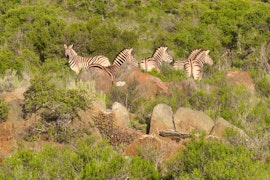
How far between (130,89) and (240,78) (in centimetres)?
338

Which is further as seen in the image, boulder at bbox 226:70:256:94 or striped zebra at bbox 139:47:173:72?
striped zebra at bbox 139:47:173:72

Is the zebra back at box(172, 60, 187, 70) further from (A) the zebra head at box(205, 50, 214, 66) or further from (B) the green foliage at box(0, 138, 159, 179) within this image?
(B) the green foliage at box(0, 138, 159, 179)

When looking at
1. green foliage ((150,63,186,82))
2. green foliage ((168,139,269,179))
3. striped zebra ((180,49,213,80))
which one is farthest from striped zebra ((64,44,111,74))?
green foliage ((168,139,269,179))

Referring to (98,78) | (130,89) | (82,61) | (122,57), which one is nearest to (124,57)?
(122,57)

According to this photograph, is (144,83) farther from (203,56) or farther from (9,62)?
(203,56)

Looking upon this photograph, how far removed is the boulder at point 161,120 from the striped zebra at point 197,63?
6136 mm

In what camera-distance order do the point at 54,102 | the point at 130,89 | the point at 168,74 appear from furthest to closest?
the point at 168,74 < the point at 130,89 < the point at 54,102

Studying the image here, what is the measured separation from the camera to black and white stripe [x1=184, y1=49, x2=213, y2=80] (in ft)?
56.3

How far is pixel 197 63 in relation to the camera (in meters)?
17.7

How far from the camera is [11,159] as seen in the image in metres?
6.79

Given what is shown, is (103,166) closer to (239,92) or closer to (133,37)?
(239,92)

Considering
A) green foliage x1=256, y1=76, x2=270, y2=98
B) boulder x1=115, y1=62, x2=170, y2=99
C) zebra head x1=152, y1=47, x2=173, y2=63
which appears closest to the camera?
boulder x1=115, y1=62, x2=170, y2=99

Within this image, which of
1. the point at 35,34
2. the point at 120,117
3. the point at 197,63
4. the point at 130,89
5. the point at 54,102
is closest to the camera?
the point at 54,102

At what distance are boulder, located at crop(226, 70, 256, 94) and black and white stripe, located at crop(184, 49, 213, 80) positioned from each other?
6.03 feet
